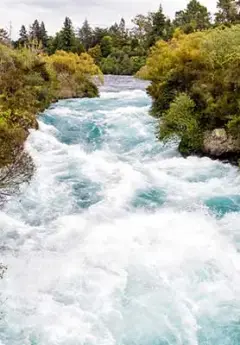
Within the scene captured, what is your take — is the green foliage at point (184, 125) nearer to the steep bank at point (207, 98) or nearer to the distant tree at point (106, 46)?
the steep bank at point (207, 98)

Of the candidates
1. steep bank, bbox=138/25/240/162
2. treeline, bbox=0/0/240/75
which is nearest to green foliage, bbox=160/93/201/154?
steep bank, bbox=138/25/240/162

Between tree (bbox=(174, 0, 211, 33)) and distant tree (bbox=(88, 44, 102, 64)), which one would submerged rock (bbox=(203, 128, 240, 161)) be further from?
distant tree (bbox=(88, 44, 102, 64))

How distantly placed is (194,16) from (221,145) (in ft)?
165

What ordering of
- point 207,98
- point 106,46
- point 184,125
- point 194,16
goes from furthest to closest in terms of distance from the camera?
point 106,46 → point 194,16 → point 207,98 → point 184,125

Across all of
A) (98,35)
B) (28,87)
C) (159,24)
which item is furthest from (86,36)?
(28,87)

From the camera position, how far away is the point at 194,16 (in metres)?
66.0

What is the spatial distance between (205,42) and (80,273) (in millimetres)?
13717

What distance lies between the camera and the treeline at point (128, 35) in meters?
59.2

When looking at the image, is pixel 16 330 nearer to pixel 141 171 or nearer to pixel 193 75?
pixel 141 171

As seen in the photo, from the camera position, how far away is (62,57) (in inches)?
1468

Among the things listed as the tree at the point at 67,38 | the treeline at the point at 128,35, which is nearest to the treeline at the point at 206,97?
the treeline at the point at 128,35

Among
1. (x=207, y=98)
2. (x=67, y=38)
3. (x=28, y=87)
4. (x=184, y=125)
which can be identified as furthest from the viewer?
(x=67, y=38)

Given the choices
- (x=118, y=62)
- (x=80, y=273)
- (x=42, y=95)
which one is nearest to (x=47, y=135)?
(x=42, y=95)

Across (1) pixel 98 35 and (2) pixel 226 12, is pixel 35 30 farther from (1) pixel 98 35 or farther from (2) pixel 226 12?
(2) pixel 226 12
